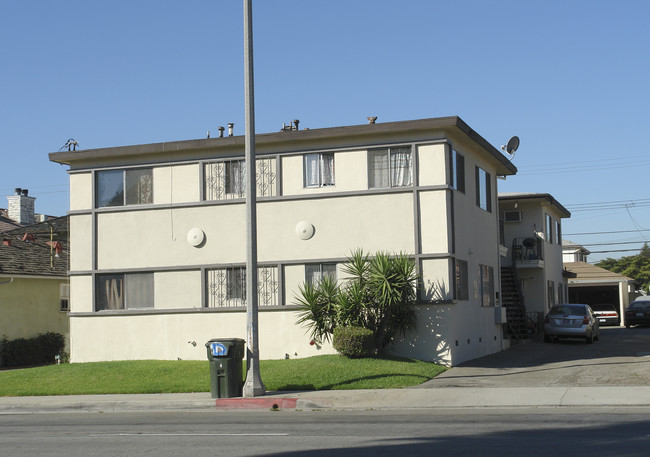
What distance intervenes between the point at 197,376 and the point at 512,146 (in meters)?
15.3

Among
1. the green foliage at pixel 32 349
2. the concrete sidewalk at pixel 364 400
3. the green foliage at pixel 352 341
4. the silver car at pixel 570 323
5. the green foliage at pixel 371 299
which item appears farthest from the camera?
the silver car at pixel 570 323

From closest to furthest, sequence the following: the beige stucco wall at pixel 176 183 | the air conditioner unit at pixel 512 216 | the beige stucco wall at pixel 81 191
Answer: the beige stucco wall at pixel 176 183, the beige stucco wall at pixel 81 191, the air conditioner unit at pixel 512 216

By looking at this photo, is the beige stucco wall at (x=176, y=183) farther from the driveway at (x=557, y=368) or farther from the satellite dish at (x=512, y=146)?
the satellite dish at (x=512, y=146)

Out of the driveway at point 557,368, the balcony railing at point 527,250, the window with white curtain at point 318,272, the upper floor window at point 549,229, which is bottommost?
the driveway at point 557,368

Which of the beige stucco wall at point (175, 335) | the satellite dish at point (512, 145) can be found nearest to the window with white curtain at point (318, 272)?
the beige stucco wall at point (175, 335)

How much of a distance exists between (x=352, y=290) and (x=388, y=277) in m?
0.97

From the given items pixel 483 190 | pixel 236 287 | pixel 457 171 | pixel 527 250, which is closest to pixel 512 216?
pixel 527 250

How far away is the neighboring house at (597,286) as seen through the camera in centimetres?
4966

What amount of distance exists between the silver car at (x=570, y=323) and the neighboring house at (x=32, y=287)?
1761 centimetres

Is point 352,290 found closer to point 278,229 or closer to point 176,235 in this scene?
point 278,229

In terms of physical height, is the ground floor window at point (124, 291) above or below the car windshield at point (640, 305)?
above

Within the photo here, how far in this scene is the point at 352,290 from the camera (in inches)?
814

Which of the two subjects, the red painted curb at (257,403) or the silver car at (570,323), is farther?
the silver car at (570,323)

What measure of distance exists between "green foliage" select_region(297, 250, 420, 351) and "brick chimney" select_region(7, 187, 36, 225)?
88.0 ft
